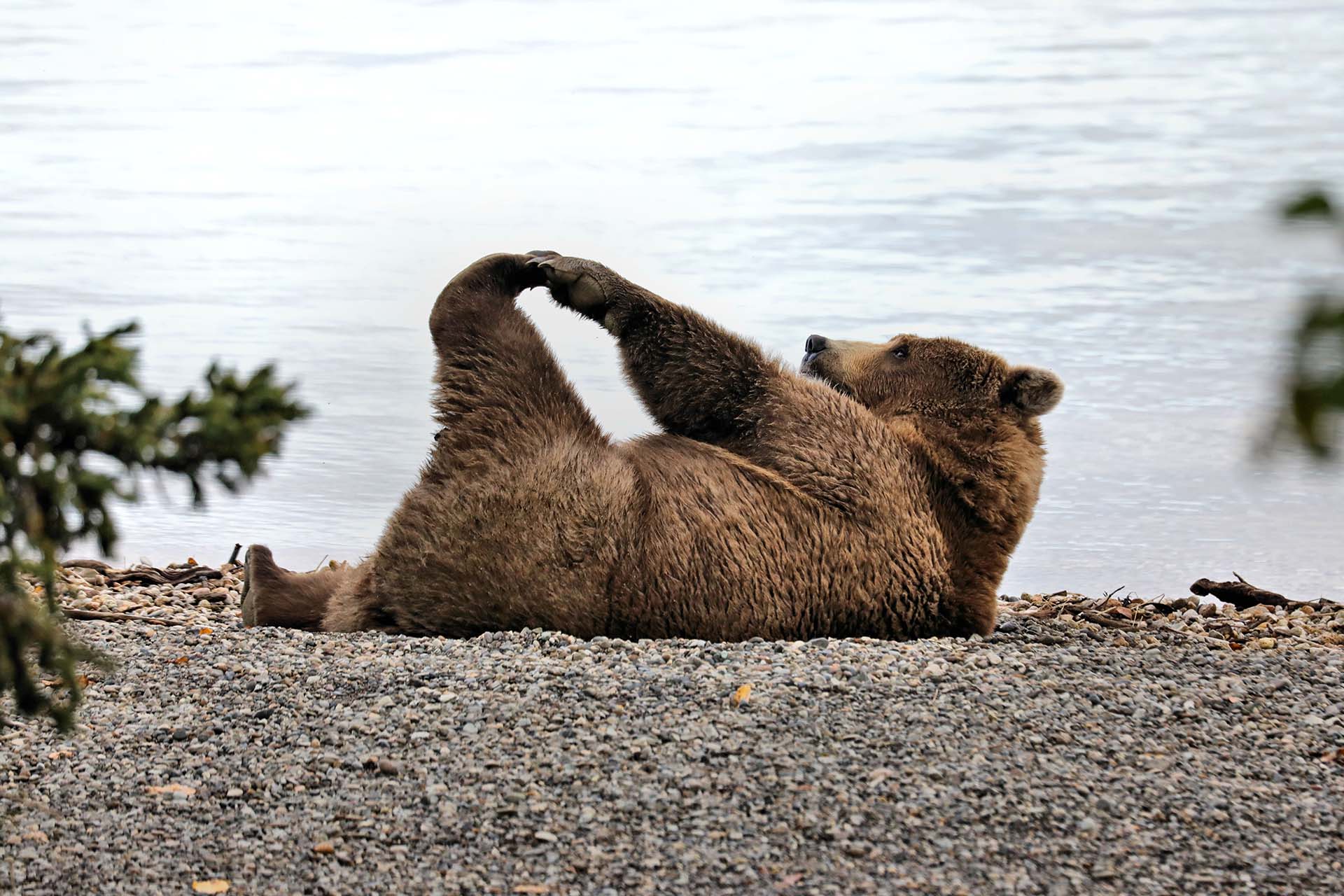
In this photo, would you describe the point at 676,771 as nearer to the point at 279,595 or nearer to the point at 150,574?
the point at 279,595

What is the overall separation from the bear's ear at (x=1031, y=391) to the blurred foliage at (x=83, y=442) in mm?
4035

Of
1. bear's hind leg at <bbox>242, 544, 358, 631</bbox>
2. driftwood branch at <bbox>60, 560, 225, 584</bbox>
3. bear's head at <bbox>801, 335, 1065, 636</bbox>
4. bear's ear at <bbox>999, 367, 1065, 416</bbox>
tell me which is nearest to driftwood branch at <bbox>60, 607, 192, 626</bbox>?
bear's hind leg at <bbox>242, 544, 358, 631</bbox>

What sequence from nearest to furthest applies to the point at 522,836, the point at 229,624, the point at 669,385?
1. the point at 522,836
2. the point at 669,385
3. the point at 229,624

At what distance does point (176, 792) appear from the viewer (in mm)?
4227

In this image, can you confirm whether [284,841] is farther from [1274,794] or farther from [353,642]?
[1274,794]

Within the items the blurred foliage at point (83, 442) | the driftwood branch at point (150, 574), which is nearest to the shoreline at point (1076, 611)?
the driftwood branch at point (150, 574)

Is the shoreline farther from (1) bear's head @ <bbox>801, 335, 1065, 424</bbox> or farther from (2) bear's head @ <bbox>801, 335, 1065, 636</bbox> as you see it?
(1) bear's head @ <bbox>801, 335, 1065, 424</bbox>

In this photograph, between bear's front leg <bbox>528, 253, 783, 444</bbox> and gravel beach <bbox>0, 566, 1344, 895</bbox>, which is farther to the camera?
bear's front leg <bbox>528, 253, 783, 444</bbox>

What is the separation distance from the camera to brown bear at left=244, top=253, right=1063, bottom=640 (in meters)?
5.28

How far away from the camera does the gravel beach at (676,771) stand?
3723 mm

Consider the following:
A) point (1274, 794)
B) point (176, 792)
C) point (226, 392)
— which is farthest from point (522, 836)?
point (1274, 794)

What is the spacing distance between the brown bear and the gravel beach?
0.20 metres

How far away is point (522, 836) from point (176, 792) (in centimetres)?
117

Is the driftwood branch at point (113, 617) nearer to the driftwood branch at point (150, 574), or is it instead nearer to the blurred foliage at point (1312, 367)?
the driftwood branch at point (150, 574)
